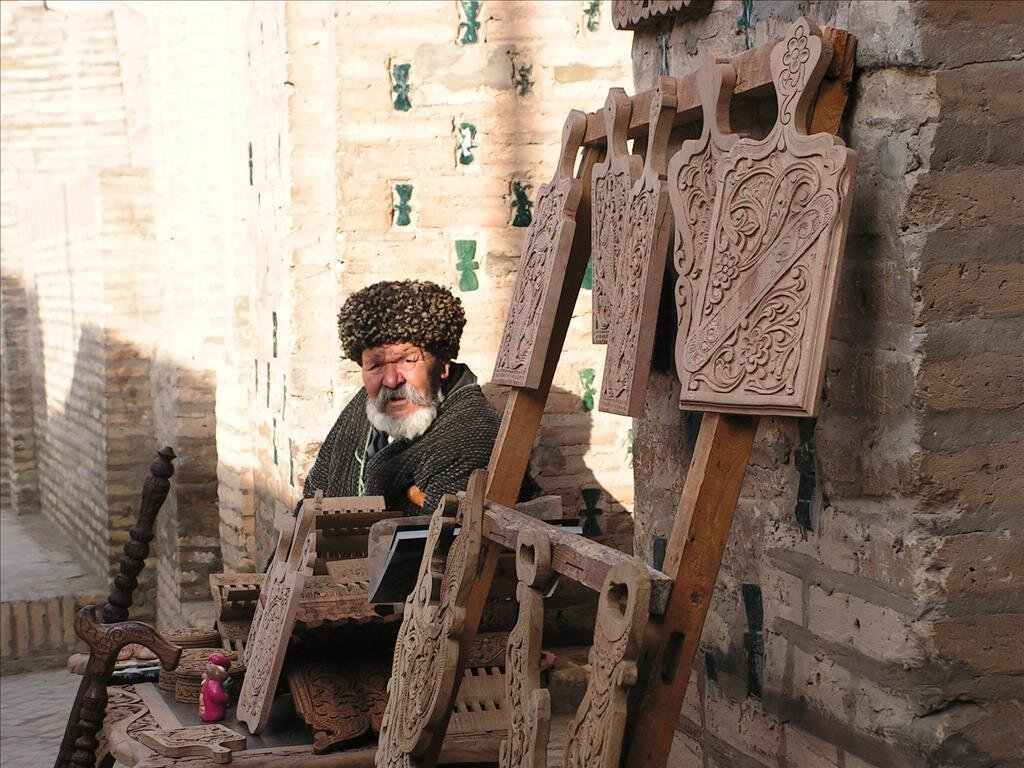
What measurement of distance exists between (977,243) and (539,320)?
3.08 feet

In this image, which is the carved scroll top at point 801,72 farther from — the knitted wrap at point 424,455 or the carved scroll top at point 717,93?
the knitted wrap at point 424,455

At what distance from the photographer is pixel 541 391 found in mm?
3002

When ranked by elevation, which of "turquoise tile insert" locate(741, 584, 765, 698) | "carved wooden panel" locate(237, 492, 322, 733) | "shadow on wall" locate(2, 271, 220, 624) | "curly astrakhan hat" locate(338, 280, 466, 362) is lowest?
"shadow on wall" locate(2, 271, 220, 624)

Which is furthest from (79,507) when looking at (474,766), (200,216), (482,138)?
(474,766)

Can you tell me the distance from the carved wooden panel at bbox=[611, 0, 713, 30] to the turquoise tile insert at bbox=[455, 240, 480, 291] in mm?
2341

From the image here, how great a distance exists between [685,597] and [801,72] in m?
0.81

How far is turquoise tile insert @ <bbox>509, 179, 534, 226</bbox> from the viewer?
5.56m

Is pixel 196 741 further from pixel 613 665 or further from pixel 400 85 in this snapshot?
pixel 400 85

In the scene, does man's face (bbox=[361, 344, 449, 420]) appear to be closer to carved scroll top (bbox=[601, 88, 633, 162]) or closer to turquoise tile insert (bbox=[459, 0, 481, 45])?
turquoise tile insert (bbox=[459, 0, 481, 45])

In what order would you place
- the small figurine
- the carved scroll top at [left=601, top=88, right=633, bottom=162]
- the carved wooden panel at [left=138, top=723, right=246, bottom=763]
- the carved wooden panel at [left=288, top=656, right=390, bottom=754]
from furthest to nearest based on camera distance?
1. the small figurine
2. the carved wooden panel at [left=288, top=656, right=390, bottom=754]
3. the carved wooden panel at [left=138, top=723, right=246, bottom=763]
4. the carved scroll top at [left=601, top=88, right=633, bottom=162]

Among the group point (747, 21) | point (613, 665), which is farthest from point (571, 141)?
point (613, 665)

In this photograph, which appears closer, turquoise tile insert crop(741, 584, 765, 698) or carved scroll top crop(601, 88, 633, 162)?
turquoise tile insert crop(741, 584, 765, 698)

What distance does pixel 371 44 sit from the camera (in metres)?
5.42

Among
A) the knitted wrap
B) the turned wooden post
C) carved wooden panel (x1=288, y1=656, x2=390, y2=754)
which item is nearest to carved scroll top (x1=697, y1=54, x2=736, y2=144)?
carved wooden panel (x1=288, y1=656, x2=390, y2=754)
